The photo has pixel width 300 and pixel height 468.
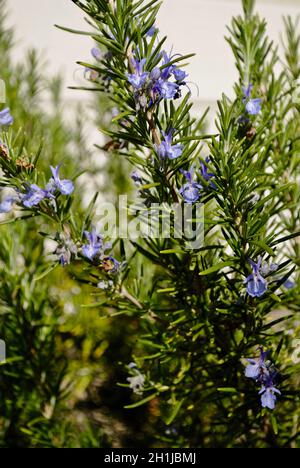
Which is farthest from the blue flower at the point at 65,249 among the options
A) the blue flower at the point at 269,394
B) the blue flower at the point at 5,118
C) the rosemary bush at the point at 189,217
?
the blue flower at the point at 269,394

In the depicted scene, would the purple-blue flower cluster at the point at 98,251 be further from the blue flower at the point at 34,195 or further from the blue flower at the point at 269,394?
the blue flower at the point at 269,394

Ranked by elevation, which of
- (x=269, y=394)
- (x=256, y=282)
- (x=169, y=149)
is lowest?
(x=269, y=394)

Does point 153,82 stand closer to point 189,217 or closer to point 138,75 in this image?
point 138,75

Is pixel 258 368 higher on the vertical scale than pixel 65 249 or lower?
lower

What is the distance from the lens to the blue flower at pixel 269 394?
55 centimetres

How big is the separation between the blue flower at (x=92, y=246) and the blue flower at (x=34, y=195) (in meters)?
0.06

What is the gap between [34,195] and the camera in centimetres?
56

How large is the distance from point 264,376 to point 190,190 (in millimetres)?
221

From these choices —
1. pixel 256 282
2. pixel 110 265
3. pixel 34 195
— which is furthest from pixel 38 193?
pixel 256 282

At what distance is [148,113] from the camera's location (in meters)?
0.55

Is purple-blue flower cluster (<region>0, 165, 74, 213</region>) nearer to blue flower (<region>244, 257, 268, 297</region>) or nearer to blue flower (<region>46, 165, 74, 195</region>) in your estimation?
blue flower (<region>46, 165, 74, 195</region>)

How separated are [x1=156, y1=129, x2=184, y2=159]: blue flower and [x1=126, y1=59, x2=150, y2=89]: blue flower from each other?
0.19 feet
